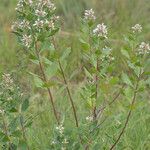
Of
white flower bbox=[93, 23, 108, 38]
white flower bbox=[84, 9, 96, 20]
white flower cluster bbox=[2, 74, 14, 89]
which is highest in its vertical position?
white flower bbox=[84, 9, 96, 20]

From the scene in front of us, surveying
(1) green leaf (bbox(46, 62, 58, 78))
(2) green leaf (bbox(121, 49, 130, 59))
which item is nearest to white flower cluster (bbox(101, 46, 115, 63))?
(2) green leaf (bbox(121, 49, 130, 59))

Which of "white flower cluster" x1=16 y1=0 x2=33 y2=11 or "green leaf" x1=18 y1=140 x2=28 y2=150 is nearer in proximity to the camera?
"white flower cluster" x1=16 y1=0 x2=33 y2=11

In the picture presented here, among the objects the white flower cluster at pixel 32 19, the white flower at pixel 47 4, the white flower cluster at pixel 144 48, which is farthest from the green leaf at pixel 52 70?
the white flower cluster at pixel 144 48

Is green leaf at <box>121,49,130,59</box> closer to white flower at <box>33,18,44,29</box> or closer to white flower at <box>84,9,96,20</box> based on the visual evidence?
white flower at <box>84,9,96,20</box>

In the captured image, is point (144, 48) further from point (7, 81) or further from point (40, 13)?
point (7, 81)

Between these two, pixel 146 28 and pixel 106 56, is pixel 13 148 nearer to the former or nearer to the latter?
pixel 106 56

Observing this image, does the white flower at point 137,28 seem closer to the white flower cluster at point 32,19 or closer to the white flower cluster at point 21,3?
the white flower cluster at point 32,19

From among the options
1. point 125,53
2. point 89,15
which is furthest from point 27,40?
point 125,53

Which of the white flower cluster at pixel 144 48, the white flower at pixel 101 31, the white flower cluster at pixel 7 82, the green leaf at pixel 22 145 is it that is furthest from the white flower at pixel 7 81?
the white flower cluster at pixel 144 48

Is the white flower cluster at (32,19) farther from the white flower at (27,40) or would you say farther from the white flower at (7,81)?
the white flower at (7,81)

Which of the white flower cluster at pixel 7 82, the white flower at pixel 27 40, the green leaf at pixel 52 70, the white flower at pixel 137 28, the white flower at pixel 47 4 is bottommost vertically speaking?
the white flower cluster at pixel 7 82

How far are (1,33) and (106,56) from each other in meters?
2.70

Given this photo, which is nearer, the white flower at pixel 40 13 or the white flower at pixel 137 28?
the white flower at pixel 40 13

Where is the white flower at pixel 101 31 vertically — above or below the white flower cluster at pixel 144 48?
above
